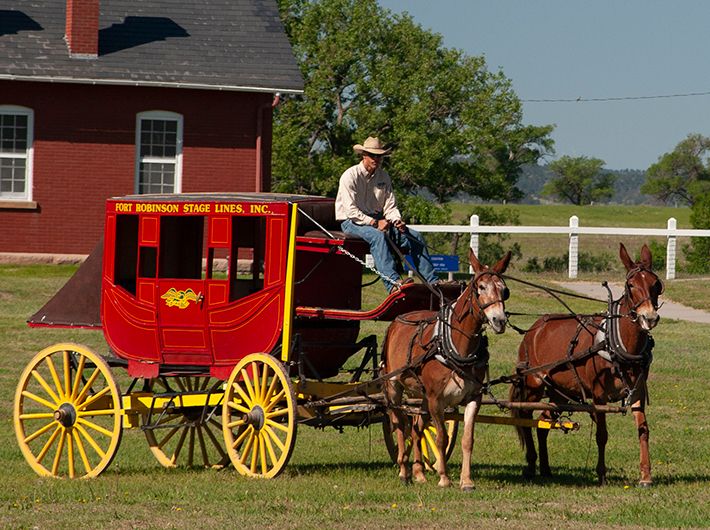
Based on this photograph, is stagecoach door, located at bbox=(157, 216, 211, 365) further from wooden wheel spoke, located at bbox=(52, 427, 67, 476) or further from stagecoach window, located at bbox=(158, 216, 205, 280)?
wooden wheel spoke, located at bbox=(52, 427, 67, 476)

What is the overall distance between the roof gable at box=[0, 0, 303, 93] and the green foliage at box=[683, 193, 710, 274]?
37.6ft

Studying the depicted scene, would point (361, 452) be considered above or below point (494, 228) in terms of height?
below

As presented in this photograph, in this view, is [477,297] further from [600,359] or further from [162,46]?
[162,46]

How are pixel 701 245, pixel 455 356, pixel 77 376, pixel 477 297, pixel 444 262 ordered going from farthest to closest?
pixel 701 245 → pixel 444 262 → pixel 77 376 → pixel 455 356 → pixel 477 297

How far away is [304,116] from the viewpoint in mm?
39875

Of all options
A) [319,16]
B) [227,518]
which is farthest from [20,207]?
[227,518]

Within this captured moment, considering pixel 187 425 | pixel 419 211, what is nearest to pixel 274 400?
pixel 187 425

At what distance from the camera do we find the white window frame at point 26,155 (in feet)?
99.0

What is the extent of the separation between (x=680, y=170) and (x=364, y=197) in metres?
89.4

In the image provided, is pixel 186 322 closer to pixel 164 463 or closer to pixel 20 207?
pixel 164 463

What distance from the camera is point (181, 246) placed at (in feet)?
43.6

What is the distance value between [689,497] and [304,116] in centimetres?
2999

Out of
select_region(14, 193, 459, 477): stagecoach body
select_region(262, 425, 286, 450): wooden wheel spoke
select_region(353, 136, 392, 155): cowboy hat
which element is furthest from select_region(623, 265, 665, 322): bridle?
select_region(262, 425, 286, 450): wooden wheel spoke

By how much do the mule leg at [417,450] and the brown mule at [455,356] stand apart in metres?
0.01
